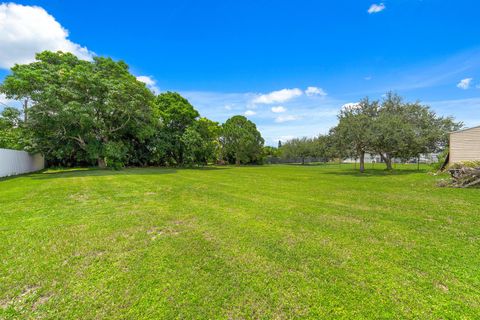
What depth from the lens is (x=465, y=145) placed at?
40.3 ft

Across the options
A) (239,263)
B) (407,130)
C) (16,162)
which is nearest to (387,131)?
(407,130)

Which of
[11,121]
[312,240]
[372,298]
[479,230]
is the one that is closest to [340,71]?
[479,230]

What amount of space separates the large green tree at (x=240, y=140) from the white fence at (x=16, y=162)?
20.1m

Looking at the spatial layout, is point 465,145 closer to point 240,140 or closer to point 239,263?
point 239,263

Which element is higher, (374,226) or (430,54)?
(430,54)

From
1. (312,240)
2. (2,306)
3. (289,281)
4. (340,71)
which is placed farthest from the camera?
(340,71)

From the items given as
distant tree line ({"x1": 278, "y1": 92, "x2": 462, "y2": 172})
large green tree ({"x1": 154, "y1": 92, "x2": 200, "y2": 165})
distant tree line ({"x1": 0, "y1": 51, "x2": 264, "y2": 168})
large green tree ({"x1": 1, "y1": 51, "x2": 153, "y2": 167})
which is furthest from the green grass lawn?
large green tree ({"x1": 154, "y1": 92, "x2": 200, "y2": 165})

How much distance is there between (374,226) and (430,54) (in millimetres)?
14261

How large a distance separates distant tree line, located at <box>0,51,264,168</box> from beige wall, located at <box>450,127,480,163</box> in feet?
62.5

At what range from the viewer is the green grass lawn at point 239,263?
6.17ft

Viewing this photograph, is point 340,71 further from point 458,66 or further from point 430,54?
point 458,66

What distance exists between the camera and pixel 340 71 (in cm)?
1645

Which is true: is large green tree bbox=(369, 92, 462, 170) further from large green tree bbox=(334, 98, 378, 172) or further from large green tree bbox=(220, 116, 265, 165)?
large green tree bbox=(220, 116, 265, 165)

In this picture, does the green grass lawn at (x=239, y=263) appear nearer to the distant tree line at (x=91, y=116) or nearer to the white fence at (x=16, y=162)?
the white fence at (x=16, y=162)
